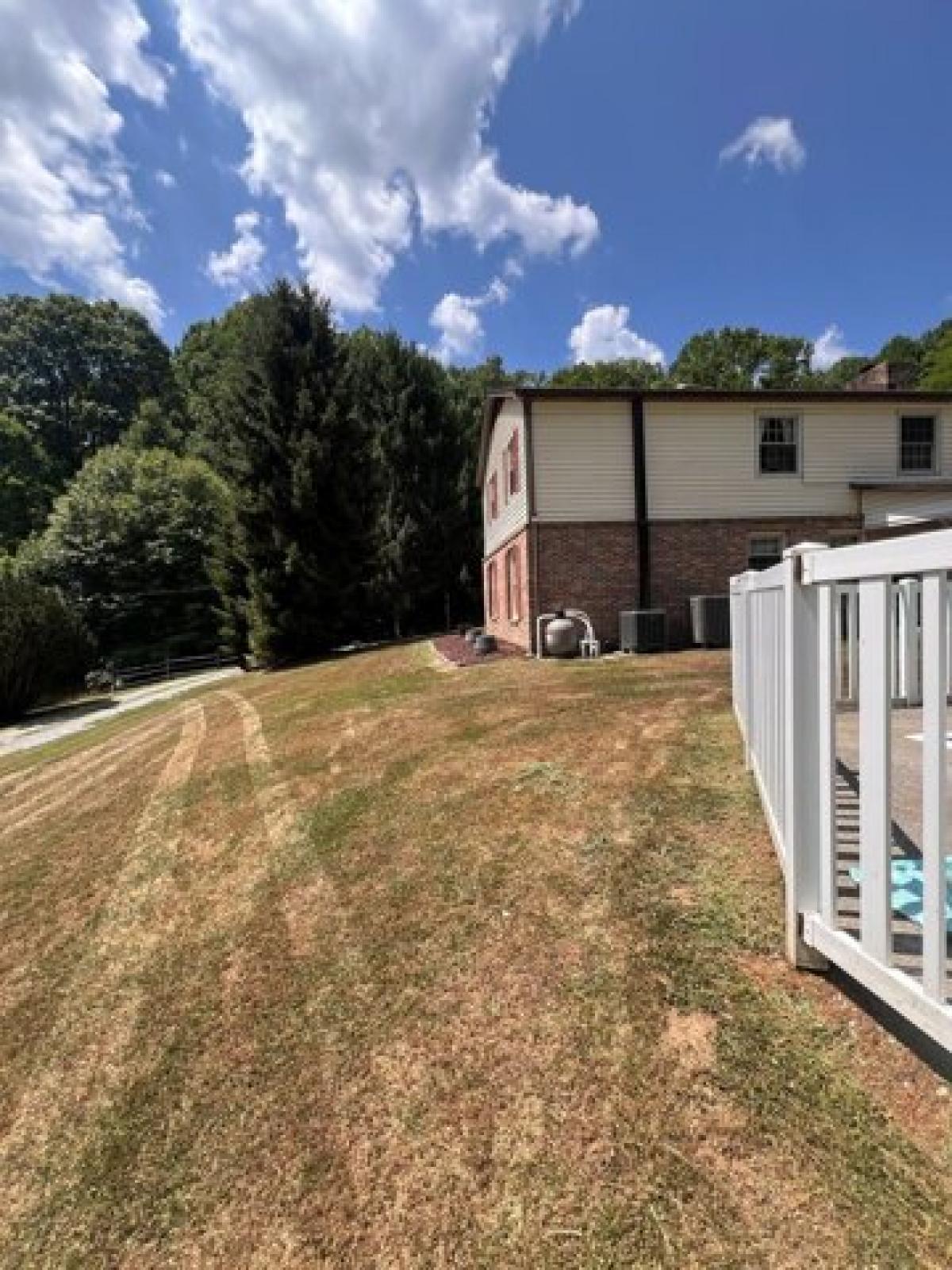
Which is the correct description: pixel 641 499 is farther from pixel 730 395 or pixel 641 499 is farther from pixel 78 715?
pixel 78 715

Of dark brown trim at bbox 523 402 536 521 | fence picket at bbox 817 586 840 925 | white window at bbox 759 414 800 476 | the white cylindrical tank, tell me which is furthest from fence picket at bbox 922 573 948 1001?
white window at bbox 759 414 800 476

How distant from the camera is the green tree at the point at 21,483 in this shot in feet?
136

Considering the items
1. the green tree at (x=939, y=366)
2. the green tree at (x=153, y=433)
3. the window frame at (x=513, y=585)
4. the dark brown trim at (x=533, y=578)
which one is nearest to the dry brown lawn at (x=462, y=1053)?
the dark brown trim at (x=533, y=578)

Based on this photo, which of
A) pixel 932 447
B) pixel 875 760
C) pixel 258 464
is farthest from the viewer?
pixel 258 464

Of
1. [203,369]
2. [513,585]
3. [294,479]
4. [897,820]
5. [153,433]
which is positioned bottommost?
[897,820]

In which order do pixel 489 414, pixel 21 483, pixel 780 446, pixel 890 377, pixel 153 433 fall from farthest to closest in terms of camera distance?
1. pixel 153 433
2. pixel 21 483
3. pixel 489 414
4. pixel 890 377
5. pixel 780 446

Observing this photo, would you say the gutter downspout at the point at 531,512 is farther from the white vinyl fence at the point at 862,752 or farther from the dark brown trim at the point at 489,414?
the white vinyl fence at the point at 862,752

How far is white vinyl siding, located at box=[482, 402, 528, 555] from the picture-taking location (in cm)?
1381

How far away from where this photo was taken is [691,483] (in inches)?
546

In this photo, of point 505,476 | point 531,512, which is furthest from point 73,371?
point 531,512

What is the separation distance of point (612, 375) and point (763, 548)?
3199 cm

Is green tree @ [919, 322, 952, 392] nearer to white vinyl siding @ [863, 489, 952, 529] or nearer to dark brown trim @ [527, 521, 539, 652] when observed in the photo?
white vinyl siding @ [863, 489, 952, 529]

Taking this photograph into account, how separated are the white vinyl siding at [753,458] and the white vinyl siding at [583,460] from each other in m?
0.55

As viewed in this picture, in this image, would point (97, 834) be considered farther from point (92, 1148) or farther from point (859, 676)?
point (859, 676)
